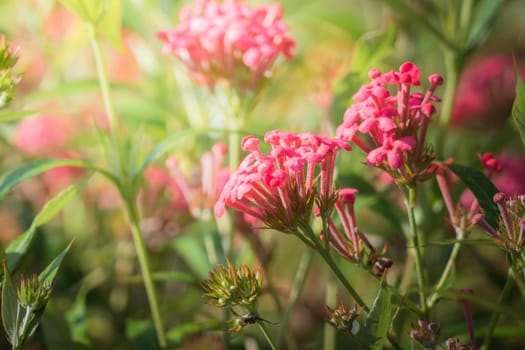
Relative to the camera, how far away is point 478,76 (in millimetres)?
1470

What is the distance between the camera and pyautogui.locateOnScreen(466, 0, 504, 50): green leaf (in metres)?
0.99

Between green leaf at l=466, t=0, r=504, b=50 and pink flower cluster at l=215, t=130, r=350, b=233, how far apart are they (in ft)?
1.54

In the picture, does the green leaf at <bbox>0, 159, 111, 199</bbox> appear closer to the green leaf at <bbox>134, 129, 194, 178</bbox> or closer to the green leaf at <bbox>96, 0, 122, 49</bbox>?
the green leaf at <bbox>134, 129, 194, 178</bbox>

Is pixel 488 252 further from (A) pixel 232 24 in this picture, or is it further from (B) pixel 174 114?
(A) pixel 232 24

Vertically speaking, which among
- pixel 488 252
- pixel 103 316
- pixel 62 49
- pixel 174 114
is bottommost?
pixel 488 252

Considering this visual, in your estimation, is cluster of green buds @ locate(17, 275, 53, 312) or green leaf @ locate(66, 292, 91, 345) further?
green leaf @ locate(66, 292, 91, 345)

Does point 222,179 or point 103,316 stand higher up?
point 222,179

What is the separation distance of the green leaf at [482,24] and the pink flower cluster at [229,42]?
0.94ft

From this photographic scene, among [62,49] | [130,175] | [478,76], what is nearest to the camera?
[130,175]

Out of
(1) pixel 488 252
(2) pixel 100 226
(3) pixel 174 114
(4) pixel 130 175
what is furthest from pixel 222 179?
(1) pixel 488 252

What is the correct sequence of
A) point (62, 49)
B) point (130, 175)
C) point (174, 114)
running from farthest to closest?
point (62, 49), point (174, 114), point (130, 175)

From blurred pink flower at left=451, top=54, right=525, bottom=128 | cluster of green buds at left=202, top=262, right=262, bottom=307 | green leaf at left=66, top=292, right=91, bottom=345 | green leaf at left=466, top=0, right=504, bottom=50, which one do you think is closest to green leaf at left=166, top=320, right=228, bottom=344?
green leaf at left=66, top=292, right=91, bottom=345

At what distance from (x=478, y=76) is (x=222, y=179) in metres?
0.80

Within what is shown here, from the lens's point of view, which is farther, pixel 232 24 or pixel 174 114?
pixel 174 114
